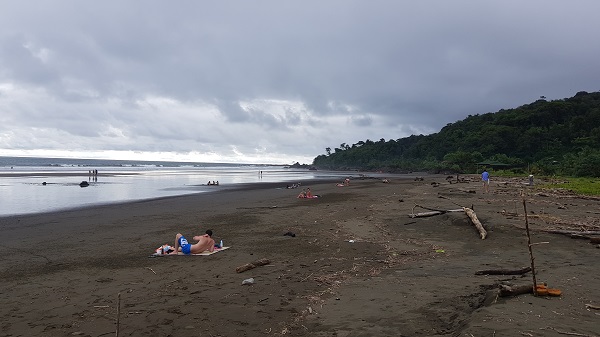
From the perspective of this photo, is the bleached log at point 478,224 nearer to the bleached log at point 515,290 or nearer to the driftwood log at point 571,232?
the driftwood log at point 571,232

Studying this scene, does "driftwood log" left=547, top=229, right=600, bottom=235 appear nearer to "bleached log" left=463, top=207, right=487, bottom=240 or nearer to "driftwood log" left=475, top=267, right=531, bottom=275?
"bleached log" left=463, top=207, right=487, bottom=240

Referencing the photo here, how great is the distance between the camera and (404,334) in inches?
211

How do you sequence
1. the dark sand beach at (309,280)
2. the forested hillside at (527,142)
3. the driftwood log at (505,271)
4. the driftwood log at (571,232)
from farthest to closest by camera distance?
the forested hillside at (527,142), the driftwood log at (571,232), the driftwood log at (505,271), the dark sand beach at (309,280)

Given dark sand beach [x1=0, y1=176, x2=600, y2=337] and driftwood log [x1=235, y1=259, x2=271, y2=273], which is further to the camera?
driftwood log [x1=235, y1=259, x2=271, y2=273]

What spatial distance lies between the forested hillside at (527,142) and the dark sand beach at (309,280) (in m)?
42.0

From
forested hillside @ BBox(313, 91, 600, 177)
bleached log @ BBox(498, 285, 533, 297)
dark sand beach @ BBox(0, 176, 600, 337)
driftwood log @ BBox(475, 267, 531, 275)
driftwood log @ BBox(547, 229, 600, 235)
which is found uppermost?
forested hillside @ BBox(313, 91, 600, 177)

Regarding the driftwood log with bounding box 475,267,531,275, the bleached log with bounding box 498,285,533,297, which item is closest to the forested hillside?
the driftwood log with bounding box 475,267,531,275

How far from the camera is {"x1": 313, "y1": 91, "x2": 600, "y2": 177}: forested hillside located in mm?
63094

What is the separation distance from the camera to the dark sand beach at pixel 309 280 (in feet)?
19.1

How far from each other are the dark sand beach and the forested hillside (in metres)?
42.0

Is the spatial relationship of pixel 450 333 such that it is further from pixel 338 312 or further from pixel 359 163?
pixel 359 163

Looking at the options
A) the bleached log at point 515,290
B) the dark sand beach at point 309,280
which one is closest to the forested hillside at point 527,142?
the dark sand beach at point 309,280

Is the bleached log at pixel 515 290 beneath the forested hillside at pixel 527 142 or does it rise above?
beneath

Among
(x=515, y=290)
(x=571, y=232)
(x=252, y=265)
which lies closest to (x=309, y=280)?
(x=252, y=265)
